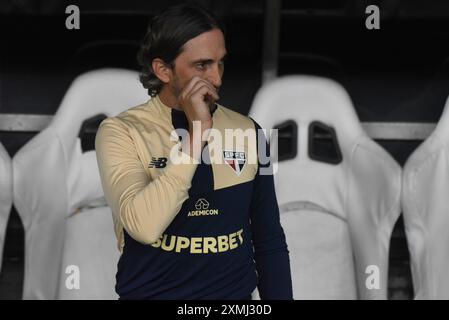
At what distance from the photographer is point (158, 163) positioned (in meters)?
1.07

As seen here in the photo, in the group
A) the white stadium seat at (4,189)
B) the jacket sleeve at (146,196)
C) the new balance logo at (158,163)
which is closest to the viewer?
the jacket sleeve at (146,196)

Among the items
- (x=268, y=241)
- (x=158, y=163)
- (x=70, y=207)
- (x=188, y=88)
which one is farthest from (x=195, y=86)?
(x=70, y=207)

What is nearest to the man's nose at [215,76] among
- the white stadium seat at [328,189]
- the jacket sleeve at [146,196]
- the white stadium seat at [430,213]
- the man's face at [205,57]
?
the man's face at [205,57]

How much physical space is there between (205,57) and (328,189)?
1.17m

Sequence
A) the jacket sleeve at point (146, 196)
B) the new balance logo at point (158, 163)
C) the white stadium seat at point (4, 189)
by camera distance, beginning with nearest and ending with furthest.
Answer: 1. the jacket sleeve at point (146, 196)
2. the new balance logo at point (158, 163)
3. the white stadium seat at point (4, 189)

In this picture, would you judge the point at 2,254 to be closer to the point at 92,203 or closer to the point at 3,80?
the point at 92,203

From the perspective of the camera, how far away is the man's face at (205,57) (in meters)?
1.03

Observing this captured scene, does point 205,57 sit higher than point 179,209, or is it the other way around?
point 205,57

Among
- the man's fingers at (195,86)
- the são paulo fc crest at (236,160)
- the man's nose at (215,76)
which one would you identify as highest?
the man's nose at (215,76)

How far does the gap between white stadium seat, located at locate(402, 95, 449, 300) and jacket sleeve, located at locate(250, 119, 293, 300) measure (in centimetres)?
99

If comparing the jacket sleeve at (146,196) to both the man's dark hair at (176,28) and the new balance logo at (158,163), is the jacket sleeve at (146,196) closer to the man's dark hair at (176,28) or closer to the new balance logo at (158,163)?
the new balance logo at (158,163)

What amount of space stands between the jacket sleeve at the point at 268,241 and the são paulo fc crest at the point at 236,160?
30mm

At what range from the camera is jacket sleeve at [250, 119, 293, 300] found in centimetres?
115

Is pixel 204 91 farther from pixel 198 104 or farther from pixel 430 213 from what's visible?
pixel 430 213
